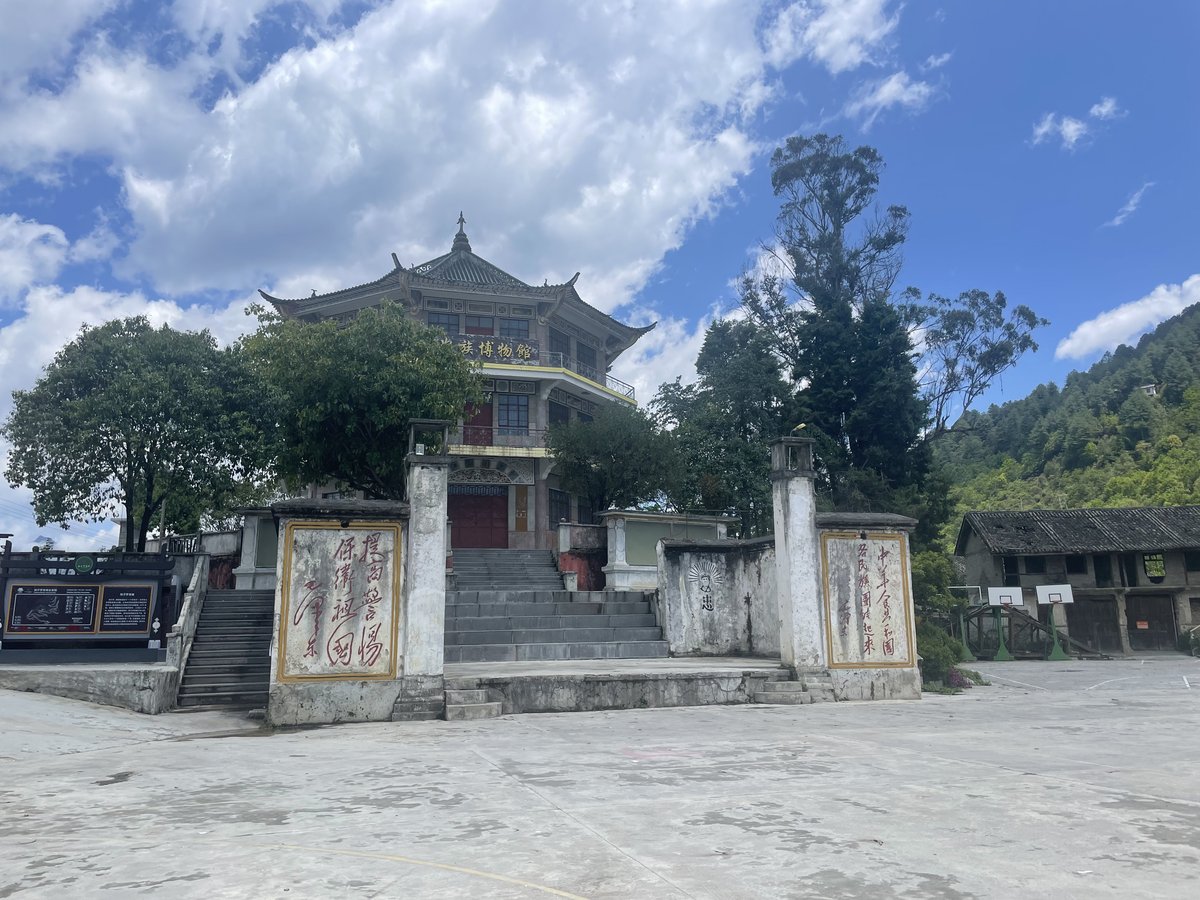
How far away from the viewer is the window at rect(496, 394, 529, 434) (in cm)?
2812

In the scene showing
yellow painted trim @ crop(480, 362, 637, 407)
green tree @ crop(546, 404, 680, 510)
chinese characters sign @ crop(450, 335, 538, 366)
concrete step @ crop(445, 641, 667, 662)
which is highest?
chinese characters sign @ crop(450, 335, 538, 366)

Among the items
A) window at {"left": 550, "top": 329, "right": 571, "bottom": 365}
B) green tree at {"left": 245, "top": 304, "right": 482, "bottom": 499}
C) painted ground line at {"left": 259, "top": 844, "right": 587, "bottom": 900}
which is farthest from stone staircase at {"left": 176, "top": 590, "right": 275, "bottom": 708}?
window at {"left": 550, "top": 329, "right": 571, "bottom": 365}

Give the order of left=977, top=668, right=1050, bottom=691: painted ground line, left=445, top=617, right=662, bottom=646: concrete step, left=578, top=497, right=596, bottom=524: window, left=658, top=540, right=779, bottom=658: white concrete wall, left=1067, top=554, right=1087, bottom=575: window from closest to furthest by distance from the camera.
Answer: left=445, top=617, right=662, bottom=646: concrete step
left=977, top=668, right=1050, bottom=691: painted ground line
left=658, top=540, right=779, bottom=658: white concrete wall
left=578, top=497, right=596, bottom=524: window
left=1067, top=554, right=1087, bottom=575: window

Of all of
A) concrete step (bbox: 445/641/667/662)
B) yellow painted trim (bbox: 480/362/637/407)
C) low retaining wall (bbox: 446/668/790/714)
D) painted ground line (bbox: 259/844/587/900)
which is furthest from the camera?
yellow painted trim (bbox: 480/362/637/407)

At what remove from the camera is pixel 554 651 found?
14.8 meters

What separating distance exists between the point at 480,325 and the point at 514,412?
10.6ft

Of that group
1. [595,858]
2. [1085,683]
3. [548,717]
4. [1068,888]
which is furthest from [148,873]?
[1085,683]

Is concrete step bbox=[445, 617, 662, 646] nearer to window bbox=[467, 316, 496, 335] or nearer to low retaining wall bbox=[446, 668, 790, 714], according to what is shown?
low retaining wall bbox=[446, 668, 790, 714]

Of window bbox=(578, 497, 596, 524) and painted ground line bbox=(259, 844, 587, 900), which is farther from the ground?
window bbox=(578, 497, 596, 524)

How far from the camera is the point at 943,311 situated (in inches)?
1351

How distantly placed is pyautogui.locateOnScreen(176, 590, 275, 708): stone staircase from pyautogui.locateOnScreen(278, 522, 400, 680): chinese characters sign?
2505 millimetres

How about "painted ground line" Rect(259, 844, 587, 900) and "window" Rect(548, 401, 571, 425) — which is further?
"window" Rect(548, 401, 571, 425)

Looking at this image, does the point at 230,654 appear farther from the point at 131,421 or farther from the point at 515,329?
the point at 515,329

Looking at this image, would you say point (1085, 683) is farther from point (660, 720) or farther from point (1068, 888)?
point (1068, 888)
